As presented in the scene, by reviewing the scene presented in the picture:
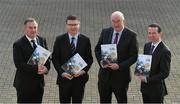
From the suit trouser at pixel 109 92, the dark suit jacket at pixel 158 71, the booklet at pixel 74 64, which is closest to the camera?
the dark suit jacket at pixel 158 71

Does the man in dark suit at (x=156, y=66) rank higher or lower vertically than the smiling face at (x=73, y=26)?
lower

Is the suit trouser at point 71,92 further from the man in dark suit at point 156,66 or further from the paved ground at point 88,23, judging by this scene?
the paved ground at point 88,23

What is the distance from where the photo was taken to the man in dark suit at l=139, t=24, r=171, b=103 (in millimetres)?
6477

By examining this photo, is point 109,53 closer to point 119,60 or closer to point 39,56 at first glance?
point 119,60

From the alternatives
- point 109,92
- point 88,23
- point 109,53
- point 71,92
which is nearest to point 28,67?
point 71,92

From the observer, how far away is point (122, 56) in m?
6.96

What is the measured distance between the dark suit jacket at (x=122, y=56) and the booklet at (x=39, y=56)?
3.08ft

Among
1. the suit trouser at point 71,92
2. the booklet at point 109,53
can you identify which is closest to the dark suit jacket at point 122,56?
the booklet at point 109,53

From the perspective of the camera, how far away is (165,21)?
1504 centimetres

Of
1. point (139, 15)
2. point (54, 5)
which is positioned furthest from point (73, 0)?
point (139, 15)

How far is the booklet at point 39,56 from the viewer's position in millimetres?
6660

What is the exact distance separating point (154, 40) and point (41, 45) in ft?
6.11

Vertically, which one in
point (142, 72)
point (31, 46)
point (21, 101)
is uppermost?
point (31, 46)

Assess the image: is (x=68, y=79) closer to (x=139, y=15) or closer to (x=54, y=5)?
(x=139, y=15)
